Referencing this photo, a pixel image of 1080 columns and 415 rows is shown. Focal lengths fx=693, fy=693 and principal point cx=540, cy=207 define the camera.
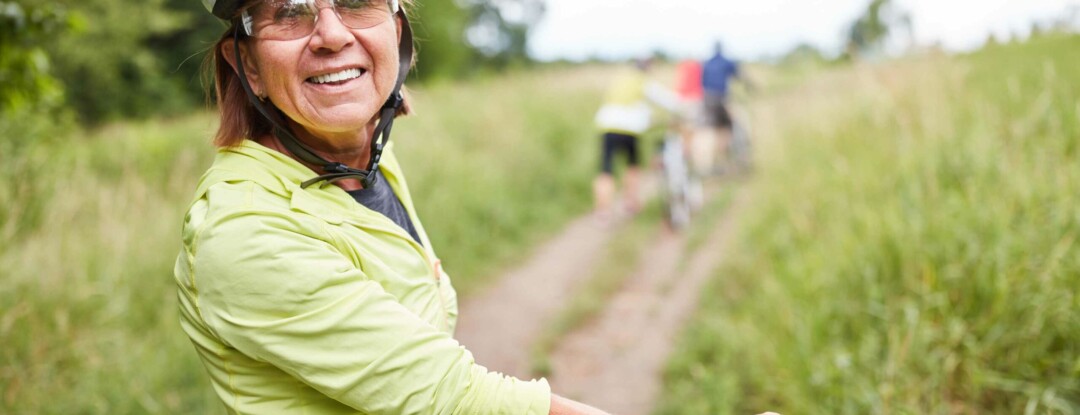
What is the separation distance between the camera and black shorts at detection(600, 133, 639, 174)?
25.0 feet

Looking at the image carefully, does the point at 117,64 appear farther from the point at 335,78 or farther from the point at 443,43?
the point at 335,78

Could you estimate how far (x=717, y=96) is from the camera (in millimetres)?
10398

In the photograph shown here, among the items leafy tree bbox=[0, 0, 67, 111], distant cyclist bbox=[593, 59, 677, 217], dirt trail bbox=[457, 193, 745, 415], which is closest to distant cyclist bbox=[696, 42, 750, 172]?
distant cyclist bbox=[593, 59, 677, 217]

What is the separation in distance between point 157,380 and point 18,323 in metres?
0.67

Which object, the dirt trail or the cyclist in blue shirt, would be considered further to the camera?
the cyclist in blue shirt

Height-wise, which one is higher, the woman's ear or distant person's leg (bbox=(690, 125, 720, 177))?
the woman's ear

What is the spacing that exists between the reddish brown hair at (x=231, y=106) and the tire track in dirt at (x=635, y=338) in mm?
2960

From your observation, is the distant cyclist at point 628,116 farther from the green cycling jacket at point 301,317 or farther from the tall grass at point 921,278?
the green cycling jacket at point 301,317

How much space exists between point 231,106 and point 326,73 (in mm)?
257

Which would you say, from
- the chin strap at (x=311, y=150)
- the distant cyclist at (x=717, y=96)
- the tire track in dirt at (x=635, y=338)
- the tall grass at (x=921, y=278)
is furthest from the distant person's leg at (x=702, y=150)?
the chin strap at (x=311, y=150)

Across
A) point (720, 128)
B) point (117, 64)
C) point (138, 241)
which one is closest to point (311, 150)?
point (138, 241)

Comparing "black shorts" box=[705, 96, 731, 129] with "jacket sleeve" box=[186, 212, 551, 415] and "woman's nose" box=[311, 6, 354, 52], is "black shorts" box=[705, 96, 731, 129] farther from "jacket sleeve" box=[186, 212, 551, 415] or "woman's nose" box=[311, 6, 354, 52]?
"jacket sleeve" box=[186, 212, 551, 415]

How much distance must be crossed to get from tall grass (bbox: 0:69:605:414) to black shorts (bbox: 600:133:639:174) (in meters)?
0.81

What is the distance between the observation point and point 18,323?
10.8ft
